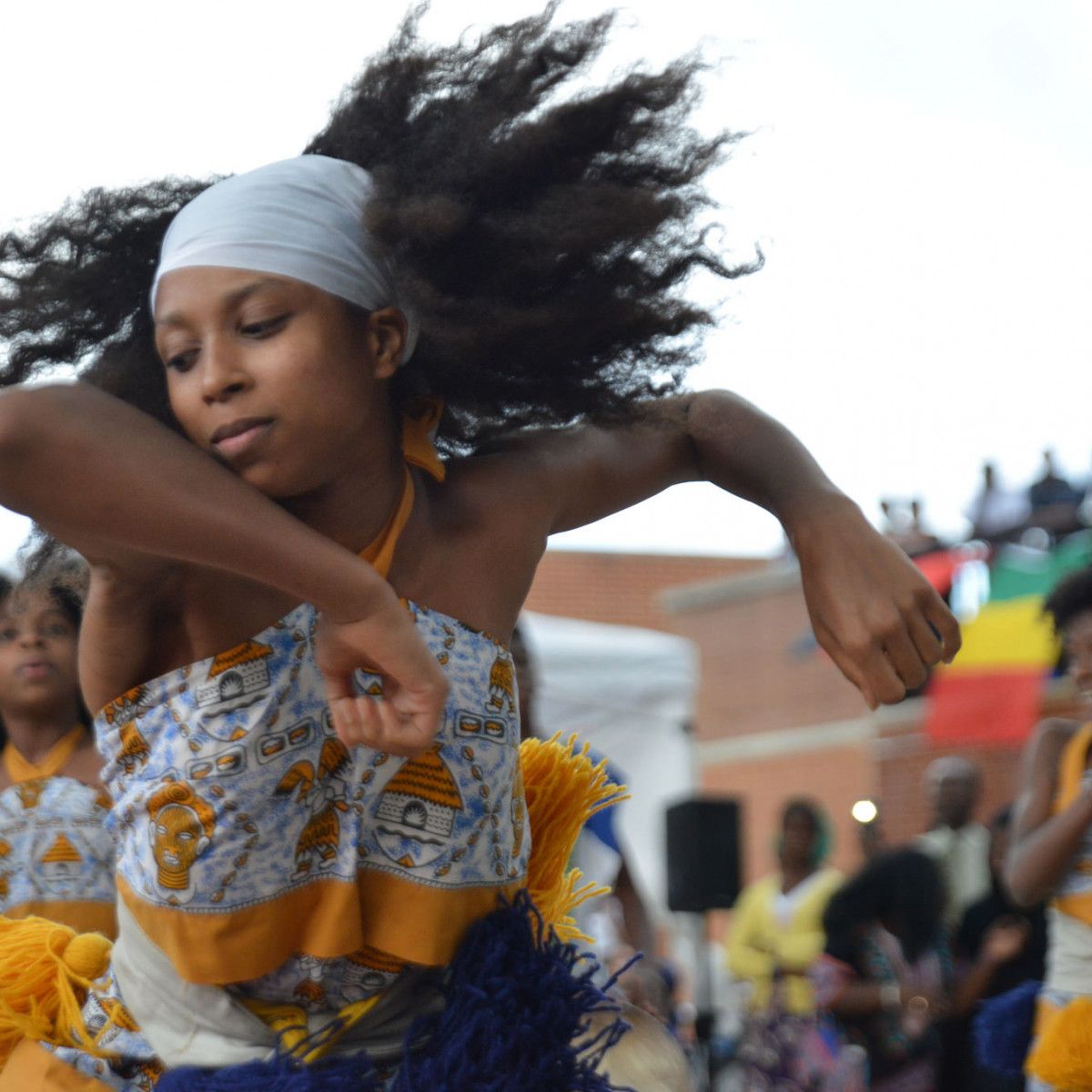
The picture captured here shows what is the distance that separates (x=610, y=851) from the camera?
5.50m

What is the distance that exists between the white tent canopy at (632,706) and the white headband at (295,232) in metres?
7.43

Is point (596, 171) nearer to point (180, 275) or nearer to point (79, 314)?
point (180, 275)

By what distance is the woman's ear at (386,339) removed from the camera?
1.86 metres

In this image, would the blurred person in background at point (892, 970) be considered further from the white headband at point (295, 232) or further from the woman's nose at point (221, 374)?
the woman's nose at point (221, 374)

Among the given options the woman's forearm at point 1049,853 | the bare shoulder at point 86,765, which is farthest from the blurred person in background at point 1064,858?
the bare shoulder at point 86,765

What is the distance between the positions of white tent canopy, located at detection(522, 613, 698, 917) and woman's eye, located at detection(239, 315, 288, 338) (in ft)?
24.7

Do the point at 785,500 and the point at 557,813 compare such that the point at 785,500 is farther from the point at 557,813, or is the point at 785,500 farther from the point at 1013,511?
the point at 1013,511

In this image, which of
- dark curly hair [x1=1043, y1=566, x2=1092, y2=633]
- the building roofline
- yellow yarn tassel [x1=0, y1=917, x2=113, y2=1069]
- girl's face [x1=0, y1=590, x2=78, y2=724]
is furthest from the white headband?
the building roofline

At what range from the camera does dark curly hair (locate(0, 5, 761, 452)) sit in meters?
1.85

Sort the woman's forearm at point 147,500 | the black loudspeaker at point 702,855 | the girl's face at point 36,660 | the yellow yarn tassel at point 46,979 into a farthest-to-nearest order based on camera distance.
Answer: the black loudspeaker at point 702,855 < the girl's face at point 36,660 < the yellow yarn tassel at point 46,979 < the woman's forearm at point 147,500

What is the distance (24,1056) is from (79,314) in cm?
85

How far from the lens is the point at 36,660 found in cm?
358

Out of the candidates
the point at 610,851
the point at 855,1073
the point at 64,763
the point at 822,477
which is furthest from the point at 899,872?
the point at 822,477

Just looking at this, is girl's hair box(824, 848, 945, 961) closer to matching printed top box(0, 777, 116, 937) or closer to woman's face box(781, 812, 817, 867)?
woman's face box(781, 812, 817, 867)
